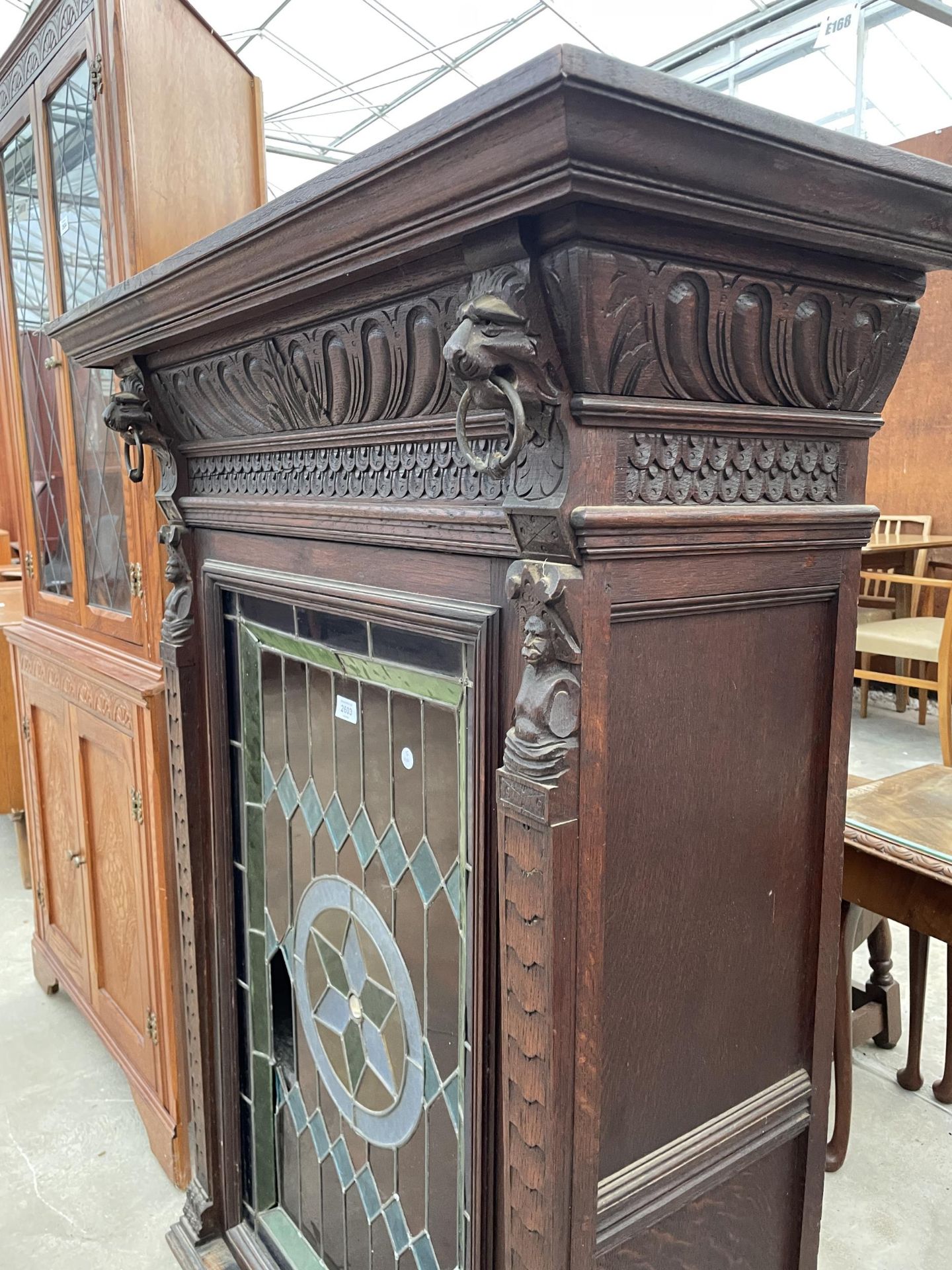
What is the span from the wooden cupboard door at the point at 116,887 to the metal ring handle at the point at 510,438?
1.27 m

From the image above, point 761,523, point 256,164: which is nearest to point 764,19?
point 256,164

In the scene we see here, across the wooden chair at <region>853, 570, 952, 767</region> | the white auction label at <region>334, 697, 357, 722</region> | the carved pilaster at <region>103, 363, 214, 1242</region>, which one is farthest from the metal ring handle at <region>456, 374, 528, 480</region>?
the wooden chair at <region>853, 570, 952, 767</region>

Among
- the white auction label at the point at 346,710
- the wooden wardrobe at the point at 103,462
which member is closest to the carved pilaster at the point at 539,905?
the white auction label at the point at 346,710

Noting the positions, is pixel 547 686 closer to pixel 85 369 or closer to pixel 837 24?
pixel 85 369

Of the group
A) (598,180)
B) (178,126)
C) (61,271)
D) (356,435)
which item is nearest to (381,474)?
(356,435)

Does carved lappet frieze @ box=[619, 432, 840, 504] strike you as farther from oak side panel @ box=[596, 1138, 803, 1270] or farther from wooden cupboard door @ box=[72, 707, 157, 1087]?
wooden cupboard door @ box=[72, 707, 157, 1087]

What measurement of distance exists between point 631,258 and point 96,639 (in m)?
1.57

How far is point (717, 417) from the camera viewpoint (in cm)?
67

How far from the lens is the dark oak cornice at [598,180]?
48 centimetres

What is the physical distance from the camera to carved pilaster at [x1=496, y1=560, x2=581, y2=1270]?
0.64m

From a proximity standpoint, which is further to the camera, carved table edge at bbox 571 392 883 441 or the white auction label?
the white auction label

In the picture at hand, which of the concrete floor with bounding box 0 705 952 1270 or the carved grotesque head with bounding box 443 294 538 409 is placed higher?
the carved grotesque head with bounding box 443 294 538 409

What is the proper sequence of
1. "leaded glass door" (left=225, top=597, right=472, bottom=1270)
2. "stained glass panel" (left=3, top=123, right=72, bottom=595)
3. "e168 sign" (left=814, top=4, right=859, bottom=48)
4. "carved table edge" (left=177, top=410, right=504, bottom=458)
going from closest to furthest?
"carved table edge" (left=177, top=410, right=504, bottom=458) → "leaded glass door" (left=225, top=597, right=472, bottom=1270) → "stained glass panel" (left=3, top=123, right=72, bottom=595) → "e168 sign" (left=814, top=4, right=859, bottom=48)

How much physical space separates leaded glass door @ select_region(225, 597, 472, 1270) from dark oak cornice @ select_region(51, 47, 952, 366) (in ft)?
1.20
